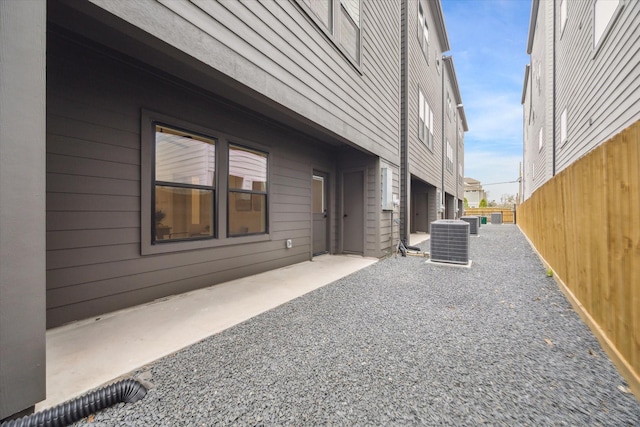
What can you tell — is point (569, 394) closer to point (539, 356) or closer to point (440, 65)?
point (539, 356)

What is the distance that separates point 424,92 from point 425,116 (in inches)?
29.2

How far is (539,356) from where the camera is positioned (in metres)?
1.74

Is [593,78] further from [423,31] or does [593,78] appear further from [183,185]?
[183,185]

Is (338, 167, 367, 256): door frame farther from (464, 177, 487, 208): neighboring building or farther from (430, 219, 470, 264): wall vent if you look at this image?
(464, 177, 487, 208): neighboring building

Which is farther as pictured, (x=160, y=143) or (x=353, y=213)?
(x=353, y=213)

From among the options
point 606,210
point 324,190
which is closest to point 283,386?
point 606,210

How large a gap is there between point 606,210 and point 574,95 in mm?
5835

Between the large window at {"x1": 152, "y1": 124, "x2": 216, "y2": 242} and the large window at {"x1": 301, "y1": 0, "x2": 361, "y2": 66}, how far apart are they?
86.0 inches

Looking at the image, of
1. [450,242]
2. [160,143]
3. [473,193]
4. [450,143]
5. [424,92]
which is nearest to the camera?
[160,143]

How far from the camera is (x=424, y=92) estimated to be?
26.9ft

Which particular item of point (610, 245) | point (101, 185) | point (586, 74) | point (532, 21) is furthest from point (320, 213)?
point (532, 21)

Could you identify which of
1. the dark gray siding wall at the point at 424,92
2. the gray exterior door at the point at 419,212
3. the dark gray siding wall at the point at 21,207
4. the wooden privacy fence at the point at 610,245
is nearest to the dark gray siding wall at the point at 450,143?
the dark gray siding wall at the point at 424,92

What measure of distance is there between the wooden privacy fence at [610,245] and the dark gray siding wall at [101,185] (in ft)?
12.2

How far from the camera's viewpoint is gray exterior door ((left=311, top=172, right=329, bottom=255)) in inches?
212
